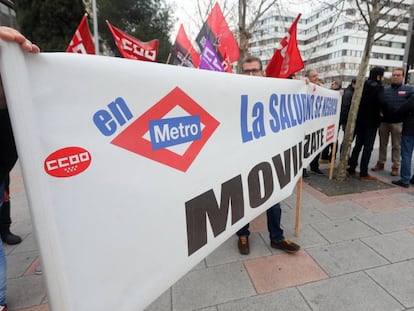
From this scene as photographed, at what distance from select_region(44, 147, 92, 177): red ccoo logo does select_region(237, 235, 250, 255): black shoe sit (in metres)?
2.18

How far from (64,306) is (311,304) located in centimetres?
183

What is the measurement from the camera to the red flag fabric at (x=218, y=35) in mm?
5324

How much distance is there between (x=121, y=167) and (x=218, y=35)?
208 inches

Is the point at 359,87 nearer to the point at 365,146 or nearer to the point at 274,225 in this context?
the point at 365,146

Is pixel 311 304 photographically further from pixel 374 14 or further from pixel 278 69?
pixel 374 14

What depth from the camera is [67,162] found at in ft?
2.59

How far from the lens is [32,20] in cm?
1661

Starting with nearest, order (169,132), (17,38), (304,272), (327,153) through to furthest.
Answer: (17,38) → (169,132) → (304,272) → (327,153)

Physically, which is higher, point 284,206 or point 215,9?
point 215,9

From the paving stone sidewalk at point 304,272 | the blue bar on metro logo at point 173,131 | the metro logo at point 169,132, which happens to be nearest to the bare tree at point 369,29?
the paving stone sidewalk at point 304,272

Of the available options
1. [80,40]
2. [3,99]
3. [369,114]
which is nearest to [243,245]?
[3,99]

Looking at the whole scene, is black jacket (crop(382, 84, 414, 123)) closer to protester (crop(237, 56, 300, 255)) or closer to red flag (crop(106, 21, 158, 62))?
protester (crop(237, 56, 300, 255))

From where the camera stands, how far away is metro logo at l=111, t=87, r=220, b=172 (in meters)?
0.95

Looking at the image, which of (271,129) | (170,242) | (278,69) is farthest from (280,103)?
(170,242)
